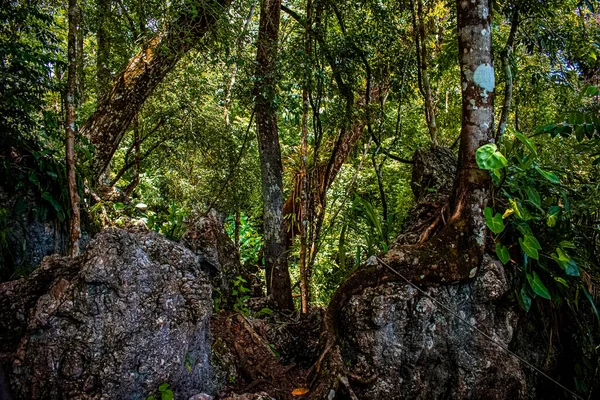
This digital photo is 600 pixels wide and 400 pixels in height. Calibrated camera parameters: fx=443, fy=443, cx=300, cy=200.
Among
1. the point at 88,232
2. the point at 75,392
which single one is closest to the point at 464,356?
the point at 75,392

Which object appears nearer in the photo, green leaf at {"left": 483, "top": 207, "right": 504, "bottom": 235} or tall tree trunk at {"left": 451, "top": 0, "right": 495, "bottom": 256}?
green leaf at {"left": 483, "top": 207, "right": 504, "bottom": 235}

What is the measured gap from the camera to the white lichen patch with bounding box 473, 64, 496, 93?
10.6 feet

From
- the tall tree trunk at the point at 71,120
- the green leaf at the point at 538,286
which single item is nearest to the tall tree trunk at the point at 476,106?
the green leaf at the point at 538,286

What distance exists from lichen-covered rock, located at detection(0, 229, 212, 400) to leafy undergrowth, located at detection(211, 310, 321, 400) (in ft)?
1.14

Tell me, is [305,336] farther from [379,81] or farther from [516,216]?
[379,81]

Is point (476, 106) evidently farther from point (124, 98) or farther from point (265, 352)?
point (124, 98)

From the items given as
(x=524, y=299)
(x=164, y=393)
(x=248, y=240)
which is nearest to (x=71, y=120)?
(x=164, y=393)

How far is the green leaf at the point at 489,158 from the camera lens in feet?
9.54

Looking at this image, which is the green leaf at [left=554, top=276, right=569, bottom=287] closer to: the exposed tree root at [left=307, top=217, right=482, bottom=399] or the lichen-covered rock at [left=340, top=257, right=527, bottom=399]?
the lichen-covered rock at [left=340, top=257, right=527, bottom=399]

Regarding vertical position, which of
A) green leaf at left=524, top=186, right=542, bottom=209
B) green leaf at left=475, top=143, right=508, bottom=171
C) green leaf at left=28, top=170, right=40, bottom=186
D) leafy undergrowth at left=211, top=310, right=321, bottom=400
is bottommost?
leafy undergrowth at left=211, top=310, right=321, bottom=400

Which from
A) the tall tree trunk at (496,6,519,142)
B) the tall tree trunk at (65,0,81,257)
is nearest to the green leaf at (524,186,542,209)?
the tall tree trunk at (496,6,519,142)

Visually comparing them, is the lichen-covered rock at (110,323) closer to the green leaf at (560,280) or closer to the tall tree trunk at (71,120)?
the tall tree trunk at (71,120)

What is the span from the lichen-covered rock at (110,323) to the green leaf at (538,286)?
2.30 metres

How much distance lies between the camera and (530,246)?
3.12m
